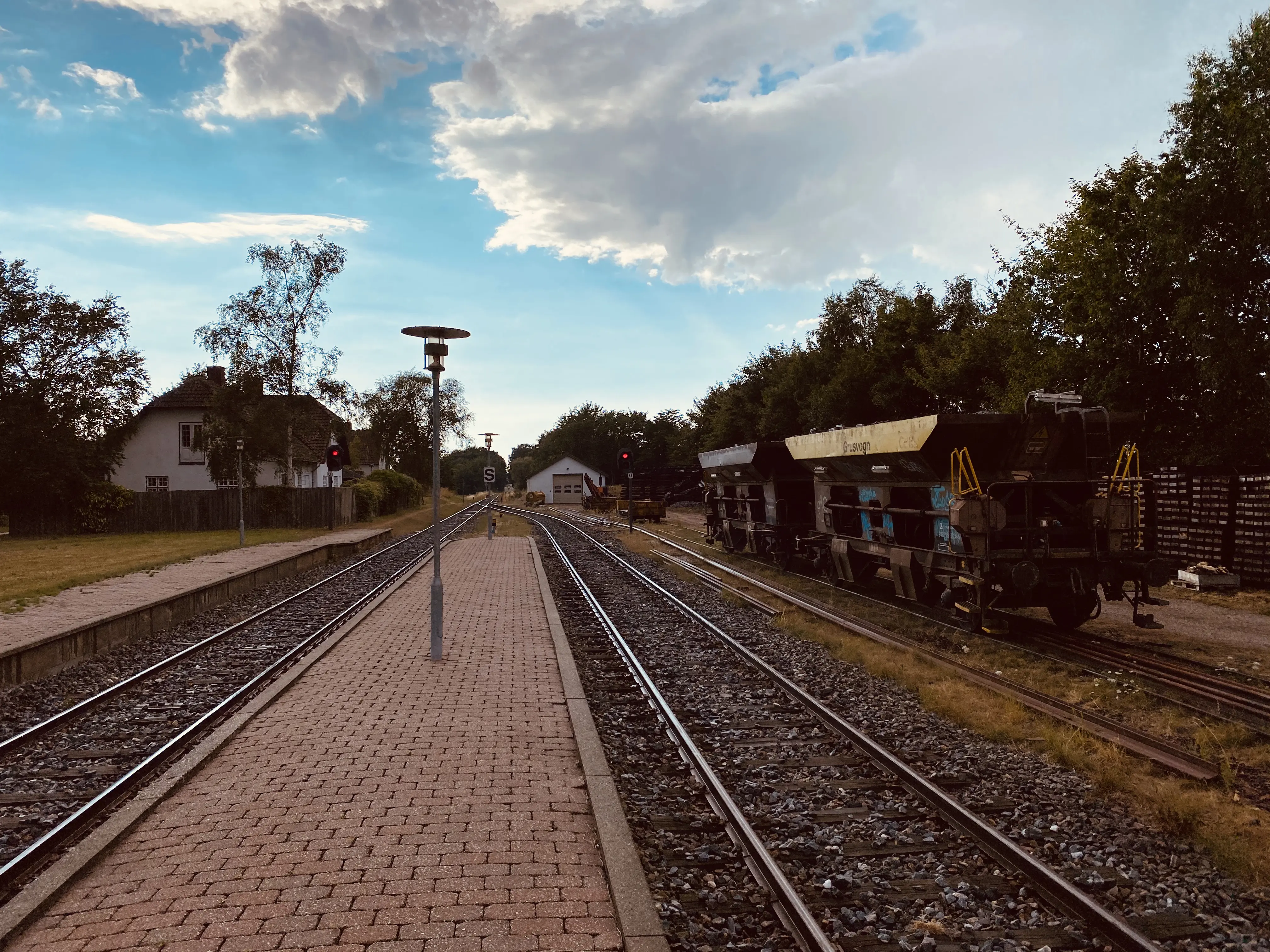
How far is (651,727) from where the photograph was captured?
7301 mm

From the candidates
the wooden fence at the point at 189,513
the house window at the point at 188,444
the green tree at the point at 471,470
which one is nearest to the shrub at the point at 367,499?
the wooden fence at the point at 189,513

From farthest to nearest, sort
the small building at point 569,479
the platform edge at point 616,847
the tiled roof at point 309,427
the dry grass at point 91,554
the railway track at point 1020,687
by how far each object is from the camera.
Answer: the small building at point 569,479, the tiled roof at point 309,427, the dry grass at point 91,554, the railway track at point 1020,687, the platform edge at point 616,847

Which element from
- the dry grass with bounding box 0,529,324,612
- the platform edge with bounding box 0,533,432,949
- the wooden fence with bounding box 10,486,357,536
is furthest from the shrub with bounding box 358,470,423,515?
the platform edge with bounding box 0,533,432,949

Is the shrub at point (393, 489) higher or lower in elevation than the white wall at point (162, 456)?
lower

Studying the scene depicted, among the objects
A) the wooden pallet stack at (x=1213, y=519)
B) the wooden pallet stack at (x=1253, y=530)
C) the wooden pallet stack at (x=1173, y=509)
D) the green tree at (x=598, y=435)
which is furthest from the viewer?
the green tree at (x=598, y=435)

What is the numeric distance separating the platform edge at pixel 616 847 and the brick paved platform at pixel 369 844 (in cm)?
6

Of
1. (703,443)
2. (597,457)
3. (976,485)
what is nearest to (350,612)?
(976,485)

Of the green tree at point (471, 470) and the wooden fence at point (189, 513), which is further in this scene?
the green tree at point (471, 470)

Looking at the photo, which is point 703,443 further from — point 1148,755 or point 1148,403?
point 1148,755

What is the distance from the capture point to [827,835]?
4.98 meters

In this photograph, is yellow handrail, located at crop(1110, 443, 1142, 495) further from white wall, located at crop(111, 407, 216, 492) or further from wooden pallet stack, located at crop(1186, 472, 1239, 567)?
white wall, located at crop(111, 407, 216, 492)

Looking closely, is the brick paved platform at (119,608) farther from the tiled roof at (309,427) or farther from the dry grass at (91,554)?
the tiled roof at (309,427)

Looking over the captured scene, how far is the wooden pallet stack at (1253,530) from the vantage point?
14227mm

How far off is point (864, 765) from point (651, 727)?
1.89 meters
